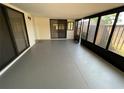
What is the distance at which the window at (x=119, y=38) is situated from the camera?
296cm

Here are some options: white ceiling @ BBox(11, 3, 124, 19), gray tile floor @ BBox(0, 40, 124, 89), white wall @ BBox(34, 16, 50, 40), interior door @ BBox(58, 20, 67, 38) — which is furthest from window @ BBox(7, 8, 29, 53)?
interior door @ BBox(58, 20, 67, 38)

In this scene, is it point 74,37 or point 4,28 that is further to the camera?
point 74,37

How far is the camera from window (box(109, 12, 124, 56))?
2959mm

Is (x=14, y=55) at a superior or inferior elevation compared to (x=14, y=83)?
superior

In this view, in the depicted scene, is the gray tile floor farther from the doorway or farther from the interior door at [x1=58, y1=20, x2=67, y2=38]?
the interior door at [x1=58, y1=20, x2=67, y2=38]

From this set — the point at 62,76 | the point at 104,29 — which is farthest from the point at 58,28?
the point at 62,76

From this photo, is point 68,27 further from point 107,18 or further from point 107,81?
point 107,81

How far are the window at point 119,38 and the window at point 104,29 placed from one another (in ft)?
1.09

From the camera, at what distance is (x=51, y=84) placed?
210 cm

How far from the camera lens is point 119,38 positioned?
3.08m

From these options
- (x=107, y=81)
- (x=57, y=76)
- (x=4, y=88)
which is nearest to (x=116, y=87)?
(x=107, y=81)

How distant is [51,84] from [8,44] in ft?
6.84

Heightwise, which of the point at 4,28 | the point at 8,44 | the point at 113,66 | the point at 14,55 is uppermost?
the point at 4,28

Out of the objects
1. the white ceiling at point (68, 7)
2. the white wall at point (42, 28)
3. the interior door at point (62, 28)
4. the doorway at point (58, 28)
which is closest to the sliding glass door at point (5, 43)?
the white ceiling at point (68, 7)
